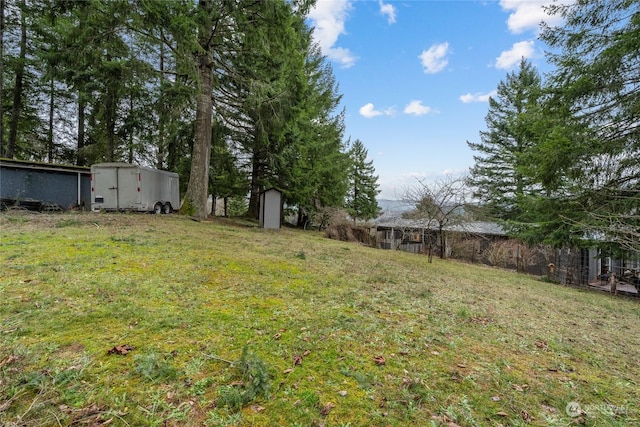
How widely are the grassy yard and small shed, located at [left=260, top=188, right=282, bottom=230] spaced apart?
8.34 m

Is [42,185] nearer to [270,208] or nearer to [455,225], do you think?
[270,208]

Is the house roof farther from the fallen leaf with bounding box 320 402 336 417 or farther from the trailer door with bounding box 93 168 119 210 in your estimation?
the trailer door with bounding box 93 168 119 210

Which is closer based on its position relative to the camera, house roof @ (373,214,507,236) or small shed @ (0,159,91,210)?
small shed @ (0,159,91,210)

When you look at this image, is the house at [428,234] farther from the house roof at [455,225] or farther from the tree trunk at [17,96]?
the tree trunk at [17,96]

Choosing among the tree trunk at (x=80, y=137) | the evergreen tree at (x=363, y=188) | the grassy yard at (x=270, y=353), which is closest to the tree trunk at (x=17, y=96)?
the tree trunk at (x=80, y=137)

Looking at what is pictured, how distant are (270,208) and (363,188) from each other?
19302 mm

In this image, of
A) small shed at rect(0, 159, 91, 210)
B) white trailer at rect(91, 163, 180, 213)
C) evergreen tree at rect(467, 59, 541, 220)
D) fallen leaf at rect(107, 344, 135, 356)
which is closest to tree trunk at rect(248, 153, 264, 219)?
white trailer at rect(91, 163, 180, 213)

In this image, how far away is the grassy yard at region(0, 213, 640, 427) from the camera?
1562mm

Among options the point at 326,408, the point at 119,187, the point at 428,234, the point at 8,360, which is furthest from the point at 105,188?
the point at 428,234

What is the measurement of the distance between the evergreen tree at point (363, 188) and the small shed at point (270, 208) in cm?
1761

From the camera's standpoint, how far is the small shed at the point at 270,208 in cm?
1254

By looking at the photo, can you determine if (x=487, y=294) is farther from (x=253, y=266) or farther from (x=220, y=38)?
(x=220, y=38)

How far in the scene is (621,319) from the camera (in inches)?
193

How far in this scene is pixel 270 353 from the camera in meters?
2.08
